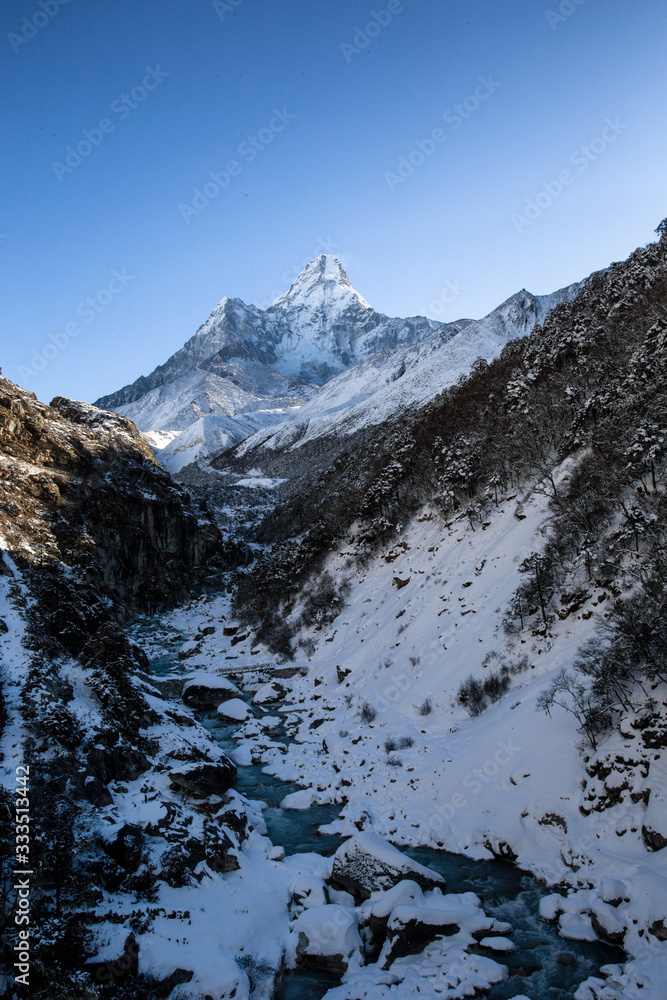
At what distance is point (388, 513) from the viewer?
39.8m

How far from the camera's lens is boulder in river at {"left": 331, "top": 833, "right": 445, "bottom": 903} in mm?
11875

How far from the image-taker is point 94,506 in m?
47.9

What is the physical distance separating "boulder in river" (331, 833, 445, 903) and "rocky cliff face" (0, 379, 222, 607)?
18.3 m

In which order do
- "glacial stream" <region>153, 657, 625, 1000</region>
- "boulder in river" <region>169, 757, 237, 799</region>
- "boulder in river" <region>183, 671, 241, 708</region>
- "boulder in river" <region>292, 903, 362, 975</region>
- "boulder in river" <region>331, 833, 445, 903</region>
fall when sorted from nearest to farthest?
"glacial stream" <region>153, 657, 625, 1000</region> → "boulder in river" <region>292, 903, 362, 975</region> → "boulder in river" <region>331, 833, 445, 903</region> → "boulder in river" <region>169, 757, 237, 799</region> → "boulder in river" <region>183, 671, 241, 708</region>

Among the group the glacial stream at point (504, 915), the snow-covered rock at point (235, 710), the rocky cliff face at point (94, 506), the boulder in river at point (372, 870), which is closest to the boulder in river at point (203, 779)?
the glacial stream at point (504, 915)

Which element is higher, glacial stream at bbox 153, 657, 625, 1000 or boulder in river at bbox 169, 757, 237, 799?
boulder in river at bbox 169, 757, 237, 799

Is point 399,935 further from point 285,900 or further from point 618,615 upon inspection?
point 618,615

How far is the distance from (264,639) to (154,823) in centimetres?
2495

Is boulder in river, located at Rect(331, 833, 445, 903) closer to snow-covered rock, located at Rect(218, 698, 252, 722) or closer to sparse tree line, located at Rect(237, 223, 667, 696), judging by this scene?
sparse tree line, located at Rect(237, 223, 667, 696)

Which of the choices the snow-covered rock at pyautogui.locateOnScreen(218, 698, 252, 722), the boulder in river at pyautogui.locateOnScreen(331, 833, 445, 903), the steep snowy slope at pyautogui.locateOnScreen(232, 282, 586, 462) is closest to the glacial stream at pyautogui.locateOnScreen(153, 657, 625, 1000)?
the boulder in river at pyautogui.locateOnScreen(331, 833, 445, 903)

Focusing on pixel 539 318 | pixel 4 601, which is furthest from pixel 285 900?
pixel 539 318

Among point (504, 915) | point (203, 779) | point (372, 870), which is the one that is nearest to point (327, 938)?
point (372, 870)

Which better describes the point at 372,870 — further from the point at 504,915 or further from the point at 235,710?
the point at 235,710

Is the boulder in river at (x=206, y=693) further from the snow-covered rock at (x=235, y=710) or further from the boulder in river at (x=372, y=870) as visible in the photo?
the boulder in river at (x=372, y=870)
